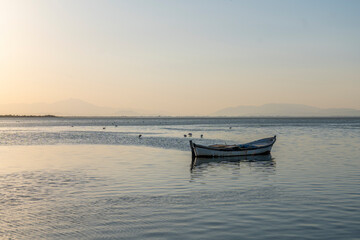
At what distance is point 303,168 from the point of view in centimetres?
2794

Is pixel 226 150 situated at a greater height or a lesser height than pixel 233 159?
greater

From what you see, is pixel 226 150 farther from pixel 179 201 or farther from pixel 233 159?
Answer: pixel 179 201

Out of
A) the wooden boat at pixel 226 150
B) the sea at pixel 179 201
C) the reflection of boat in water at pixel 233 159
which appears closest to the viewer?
the sea at pixel 179 201

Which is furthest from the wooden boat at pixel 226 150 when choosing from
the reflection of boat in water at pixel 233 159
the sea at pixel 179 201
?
the sea at pixel 179 201

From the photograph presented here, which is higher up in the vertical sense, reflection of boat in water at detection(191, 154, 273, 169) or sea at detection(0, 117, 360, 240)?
sea at detection(0, 117, 360, 240)

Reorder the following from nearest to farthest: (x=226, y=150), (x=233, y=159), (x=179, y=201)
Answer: (x=179, y=201), (x=233, y=159), (x=226, y=150)

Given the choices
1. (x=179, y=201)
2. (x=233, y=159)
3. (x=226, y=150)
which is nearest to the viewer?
A: (x=179, y=201)

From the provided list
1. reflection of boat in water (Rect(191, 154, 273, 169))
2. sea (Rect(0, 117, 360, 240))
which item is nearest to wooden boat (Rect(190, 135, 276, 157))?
reflection of boat in water (Rect(191, 154, 273, 169))

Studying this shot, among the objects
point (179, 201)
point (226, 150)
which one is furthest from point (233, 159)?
point (179, 201)

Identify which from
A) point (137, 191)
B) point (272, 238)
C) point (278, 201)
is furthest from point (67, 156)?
point (272, 238)

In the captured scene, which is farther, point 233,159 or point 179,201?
point 233,159

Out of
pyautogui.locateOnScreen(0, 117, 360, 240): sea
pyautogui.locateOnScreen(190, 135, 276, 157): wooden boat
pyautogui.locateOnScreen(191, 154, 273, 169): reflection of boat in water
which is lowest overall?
pyautogui.locateOnScreen(191, 154, 273, 169): reflection of boat in water

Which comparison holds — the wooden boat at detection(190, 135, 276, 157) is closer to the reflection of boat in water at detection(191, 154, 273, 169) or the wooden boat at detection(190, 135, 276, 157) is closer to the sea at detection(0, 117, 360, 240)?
the reflection of boat in water at detection(191, 154, 273, 169)

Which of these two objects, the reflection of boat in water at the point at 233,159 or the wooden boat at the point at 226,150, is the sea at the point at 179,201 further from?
the wooden boat at the point at 226,150
